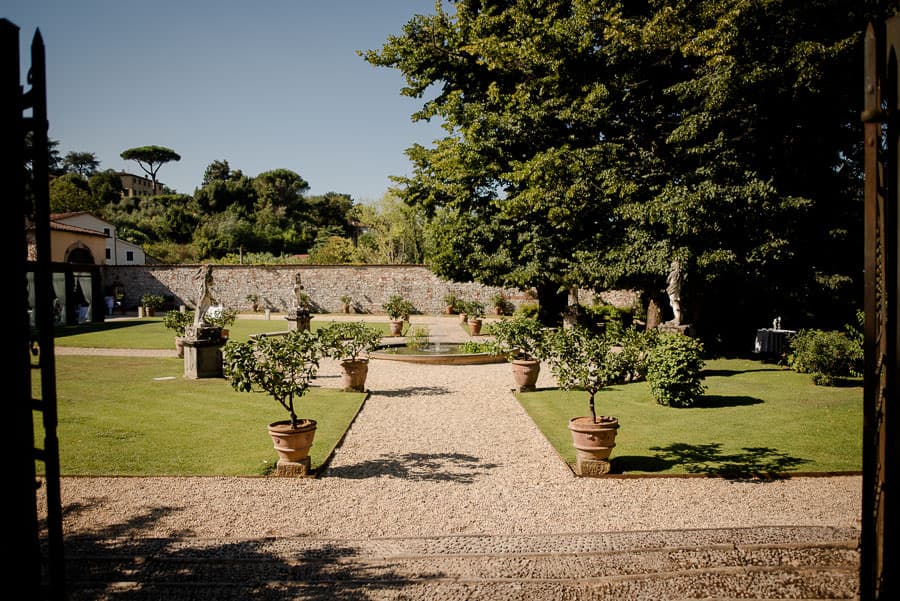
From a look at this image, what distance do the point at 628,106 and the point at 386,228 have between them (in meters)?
34.4

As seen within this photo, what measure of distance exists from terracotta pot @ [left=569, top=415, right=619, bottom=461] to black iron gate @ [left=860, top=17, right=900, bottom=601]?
4.57 m

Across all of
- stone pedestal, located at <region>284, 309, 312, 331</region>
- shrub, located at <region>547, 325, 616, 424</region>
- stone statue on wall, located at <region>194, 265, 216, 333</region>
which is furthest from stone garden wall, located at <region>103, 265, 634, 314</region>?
shrub, located at <region>547, 325, 616, 424</region>

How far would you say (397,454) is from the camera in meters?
7.84

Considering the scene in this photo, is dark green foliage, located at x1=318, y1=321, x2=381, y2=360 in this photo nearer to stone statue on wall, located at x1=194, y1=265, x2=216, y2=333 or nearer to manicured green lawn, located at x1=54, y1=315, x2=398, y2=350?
stone statue on wall, located at x1=194, y1=265, x2=216, y2=333

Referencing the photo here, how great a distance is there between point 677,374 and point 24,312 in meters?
10.1

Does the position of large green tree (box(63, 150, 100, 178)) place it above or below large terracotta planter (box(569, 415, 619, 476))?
above

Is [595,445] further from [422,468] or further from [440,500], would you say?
[422,468]

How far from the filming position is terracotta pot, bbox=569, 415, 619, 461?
690 cm

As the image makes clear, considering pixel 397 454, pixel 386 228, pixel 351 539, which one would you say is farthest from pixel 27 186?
pixel 386 228

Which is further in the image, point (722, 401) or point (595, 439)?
point (722, 401)

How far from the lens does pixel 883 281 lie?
2.32m

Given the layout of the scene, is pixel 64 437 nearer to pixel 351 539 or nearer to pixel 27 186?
pixel 351 539

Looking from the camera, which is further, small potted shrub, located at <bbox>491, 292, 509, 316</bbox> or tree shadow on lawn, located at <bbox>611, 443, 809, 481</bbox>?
small potted shrub, located at <bbox>491, 292, 509, 316</bbox>

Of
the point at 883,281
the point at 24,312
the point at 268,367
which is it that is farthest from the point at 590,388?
the point at 24,312
